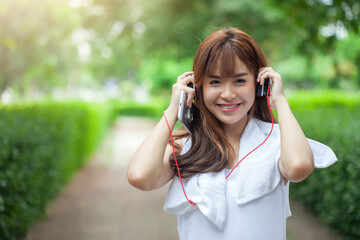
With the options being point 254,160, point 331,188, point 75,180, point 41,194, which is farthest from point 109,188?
point 254,160

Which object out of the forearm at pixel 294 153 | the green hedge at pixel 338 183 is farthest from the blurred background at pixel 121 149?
the forearm at pixel 294 153

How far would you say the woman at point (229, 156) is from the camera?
1.81 meters

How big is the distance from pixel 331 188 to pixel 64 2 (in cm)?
778

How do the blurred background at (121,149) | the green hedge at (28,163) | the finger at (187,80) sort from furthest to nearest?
1. the blurred background at (121,149)
2. the green hedge at (28,163)
3. the finger at (187,80)

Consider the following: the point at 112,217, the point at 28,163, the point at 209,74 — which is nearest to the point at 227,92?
the point at 209,74

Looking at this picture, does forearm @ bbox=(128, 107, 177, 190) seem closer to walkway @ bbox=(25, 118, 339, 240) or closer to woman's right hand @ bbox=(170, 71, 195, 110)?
woman's right hand @ bbox=(170, 71, 195, 110)

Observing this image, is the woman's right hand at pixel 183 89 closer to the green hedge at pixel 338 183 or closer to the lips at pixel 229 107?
the lips at pixel 229 107

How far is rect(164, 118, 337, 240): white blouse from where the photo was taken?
5.90 ft

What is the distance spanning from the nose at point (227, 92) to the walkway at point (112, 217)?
419 centimetres

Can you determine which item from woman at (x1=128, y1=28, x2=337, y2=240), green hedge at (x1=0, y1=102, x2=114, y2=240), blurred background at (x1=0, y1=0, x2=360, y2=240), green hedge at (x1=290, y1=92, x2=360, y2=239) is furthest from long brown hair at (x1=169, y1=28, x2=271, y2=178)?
green hedge at (x1=290, y1=92, x2=360, y2=239)

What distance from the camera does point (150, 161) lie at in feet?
6.18

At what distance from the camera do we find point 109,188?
9.05 metres

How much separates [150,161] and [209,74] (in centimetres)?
50

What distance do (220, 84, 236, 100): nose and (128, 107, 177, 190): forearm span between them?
0.32 meters
